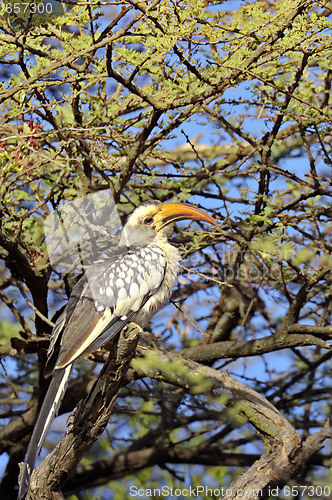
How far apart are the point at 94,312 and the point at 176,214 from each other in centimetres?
85

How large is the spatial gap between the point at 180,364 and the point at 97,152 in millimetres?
1168

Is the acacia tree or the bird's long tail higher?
the acacia tree

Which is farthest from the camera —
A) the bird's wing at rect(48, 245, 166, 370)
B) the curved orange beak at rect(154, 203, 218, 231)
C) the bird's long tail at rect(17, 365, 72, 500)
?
the curved orange beak at rect(154, 203, 218, 231)

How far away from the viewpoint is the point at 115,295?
125 inches

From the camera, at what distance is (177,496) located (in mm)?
4461

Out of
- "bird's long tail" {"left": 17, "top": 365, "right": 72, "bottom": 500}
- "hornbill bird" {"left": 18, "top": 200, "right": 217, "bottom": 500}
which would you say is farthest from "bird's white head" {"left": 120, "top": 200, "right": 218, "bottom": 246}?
"bird's long tail" {"left": 17, "top": 365, "right": 72, "bottom": 500}

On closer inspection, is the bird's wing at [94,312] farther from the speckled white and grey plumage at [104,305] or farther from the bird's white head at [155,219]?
the bird's white head at [155,219]

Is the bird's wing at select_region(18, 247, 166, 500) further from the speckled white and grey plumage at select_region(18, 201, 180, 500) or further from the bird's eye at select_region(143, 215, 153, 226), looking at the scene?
the bird's eye at select_region(143, 215, 153, 226)

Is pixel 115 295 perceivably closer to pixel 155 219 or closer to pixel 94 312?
pixel 94 312

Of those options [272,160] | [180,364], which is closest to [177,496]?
[180,364]

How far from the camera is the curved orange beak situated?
3672 millimetres

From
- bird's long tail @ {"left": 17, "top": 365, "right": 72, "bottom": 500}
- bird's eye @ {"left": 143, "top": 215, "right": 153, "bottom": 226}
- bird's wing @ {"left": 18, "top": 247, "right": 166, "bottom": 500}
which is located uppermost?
bird's eye @ {"left": 143, "top": 215, "right": 153, "bottom": 226}

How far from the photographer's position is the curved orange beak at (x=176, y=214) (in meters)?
3.67

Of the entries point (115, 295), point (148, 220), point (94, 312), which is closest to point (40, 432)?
point (94, 312)
